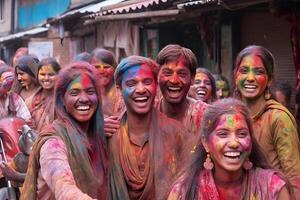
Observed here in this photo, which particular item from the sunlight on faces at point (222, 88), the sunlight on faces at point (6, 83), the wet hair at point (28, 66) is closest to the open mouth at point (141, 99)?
the sunlight on faces at point (222, 88)

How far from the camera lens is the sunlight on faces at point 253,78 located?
5027mm

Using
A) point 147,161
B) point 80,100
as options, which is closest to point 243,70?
point 147,161

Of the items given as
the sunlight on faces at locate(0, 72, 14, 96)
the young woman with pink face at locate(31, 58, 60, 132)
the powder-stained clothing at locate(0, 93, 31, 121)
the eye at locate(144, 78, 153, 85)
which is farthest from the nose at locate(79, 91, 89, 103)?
the sunlight on faces at locate(0, 72, 14, 96)

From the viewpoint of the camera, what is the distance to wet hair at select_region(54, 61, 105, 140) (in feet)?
15.0

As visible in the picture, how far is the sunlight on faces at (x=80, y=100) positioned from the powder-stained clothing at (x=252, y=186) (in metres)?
0.93

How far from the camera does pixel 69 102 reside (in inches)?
179

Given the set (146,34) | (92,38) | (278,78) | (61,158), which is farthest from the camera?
(92,38)

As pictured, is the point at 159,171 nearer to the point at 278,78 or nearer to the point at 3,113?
the point at 3,113

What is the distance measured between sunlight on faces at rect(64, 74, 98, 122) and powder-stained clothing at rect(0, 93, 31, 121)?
3.04 meters

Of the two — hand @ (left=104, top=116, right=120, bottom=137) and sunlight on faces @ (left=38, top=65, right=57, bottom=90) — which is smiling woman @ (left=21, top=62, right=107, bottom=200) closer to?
hand @ (left=104, top=116, right=120, bottom=137)

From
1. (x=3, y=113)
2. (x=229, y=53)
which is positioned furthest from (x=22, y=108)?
(x=229, y=53)

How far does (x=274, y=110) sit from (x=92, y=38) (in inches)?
484

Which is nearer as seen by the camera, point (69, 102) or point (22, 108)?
point (69, 102)

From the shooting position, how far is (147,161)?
15.3 ft
